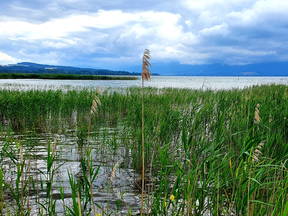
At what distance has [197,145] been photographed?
5695mm

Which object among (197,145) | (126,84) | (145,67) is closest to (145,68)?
(145,67)

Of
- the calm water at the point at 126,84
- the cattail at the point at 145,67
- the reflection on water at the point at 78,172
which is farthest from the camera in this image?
the calm water at the point at 126,84

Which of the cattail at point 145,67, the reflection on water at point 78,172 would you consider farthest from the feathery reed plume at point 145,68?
the reflection on water at point 78,172

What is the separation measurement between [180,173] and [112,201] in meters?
1.77

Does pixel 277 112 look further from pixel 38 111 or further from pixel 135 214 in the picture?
pixel 38 111

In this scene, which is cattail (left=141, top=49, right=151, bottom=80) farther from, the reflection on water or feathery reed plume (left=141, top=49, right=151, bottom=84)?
the reflection on water

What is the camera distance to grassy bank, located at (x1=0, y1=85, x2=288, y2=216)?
3510mm

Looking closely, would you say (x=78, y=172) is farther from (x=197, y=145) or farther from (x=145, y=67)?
(x=145, y=67)

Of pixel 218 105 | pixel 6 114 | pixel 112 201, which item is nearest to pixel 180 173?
pixel 112 201

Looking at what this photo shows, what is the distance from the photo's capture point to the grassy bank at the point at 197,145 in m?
3.51

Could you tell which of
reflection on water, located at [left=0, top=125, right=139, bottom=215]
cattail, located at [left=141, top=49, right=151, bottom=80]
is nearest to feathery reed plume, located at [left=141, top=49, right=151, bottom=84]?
cattail, located at [left=141, top=49, right=151, bottom=80]

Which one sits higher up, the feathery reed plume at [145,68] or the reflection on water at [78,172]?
the feathery reed plume at [145,68]

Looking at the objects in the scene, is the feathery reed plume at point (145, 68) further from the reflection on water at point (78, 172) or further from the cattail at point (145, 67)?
the reflection on water at point (78, 172)

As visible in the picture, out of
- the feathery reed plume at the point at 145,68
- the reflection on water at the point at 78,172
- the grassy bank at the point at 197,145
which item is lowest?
the reflection on water at the point at 78,172
